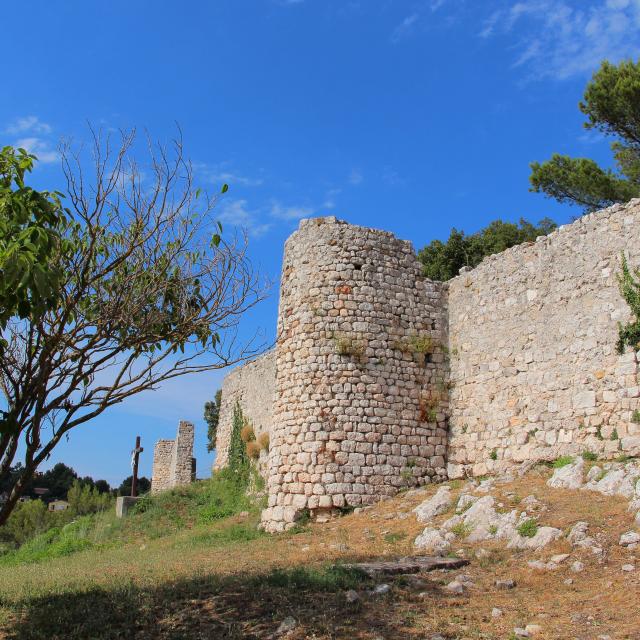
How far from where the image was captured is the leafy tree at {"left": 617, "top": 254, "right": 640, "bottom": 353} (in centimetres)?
1041

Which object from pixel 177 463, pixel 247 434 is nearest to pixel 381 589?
pixel 247 434

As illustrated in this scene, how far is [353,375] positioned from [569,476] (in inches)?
168

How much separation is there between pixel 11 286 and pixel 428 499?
7900 mm

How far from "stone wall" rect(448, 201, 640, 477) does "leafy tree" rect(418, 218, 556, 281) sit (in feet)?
36.3

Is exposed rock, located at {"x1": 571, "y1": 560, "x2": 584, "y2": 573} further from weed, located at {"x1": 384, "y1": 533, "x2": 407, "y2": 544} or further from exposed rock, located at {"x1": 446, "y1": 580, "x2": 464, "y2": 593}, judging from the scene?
weed, located at {"x1": 384, "y1": 533, "x2": 407, "y2": 544}

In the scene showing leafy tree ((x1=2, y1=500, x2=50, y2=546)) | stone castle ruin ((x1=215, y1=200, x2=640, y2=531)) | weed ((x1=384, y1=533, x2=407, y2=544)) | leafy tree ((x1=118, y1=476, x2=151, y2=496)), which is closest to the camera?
weed ((x1=384, y1=533, x2=407, y2=544))

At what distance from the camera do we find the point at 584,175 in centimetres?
2050

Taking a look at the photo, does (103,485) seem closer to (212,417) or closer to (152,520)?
(212,417)

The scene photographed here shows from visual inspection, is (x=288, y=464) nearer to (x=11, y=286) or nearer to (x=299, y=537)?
(x=299, y=537)

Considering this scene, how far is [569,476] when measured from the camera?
33.1 feet

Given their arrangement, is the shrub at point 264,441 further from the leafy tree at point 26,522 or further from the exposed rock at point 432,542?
the leafy tree at point 26,522

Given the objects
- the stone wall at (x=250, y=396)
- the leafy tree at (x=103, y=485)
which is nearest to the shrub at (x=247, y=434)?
the stone wall at (x=250, y=396)

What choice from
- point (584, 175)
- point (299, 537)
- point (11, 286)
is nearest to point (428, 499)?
point (299, 537)

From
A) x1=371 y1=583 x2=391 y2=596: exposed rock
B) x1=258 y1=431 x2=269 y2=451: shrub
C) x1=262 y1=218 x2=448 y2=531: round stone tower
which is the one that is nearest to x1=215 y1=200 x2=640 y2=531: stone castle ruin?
x1=262 y1=218 x2=448 y2=531: round stone tower
